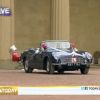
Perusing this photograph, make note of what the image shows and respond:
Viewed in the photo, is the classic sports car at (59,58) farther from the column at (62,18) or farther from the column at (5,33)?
the column at (62,18)

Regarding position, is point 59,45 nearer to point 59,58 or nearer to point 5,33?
point 59,58

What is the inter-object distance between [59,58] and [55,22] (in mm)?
10278

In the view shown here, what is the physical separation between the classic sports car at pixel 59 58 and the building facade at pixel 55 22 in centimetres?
799

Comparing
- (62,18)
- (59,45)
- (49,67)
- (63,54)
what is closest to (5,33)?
(62,18)

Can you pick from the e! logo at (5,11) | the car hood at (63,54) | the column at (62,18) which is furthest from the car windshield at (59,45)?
the column at (62,18)

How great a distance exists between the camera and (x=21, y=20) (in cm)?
3919

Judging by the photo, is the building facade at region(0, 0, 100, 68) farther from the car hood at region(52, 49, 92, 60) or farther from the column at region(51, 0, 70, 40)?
the car hood at region(52, 49, 92, 60)

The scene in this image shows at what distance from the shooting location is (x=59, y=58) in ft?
77.8

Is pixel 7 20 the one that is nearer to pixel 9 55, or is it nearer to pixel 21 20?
pixel 9 55

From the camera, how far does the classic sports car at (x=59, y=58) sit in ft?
77.8

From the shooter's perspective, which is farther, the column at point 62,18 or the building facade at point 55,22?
the building facade at point 55,22

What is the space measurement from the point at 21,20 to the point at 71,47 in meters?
14.4

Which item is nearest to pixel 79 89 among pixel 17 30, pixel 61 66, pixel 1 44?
pixel 61 66

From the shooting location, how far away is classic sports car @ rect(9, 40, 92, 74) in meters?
23.7
